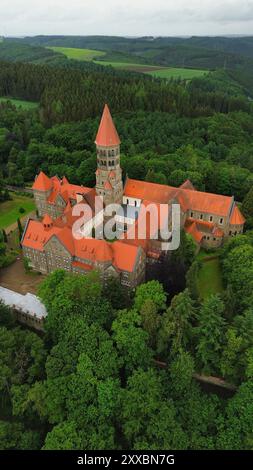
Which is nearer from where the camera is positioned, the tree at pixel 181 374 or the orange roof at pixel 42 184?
the tree at pixel 181 374

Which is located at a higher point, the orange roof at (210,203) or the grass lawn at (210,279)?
the orange roof at (210,203)

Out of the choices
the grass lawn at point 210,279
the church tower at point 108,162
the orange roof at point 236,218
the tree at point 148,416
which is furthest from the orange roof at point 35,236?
the orange roof at point 236,218

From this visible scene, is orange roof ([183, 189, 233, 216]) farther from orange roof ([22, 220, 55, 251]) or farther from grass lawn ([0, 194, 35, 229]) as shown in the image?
grass lawn ([0, 194, 35, 229])

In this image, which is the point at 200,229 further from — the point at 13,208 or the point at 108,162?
the point at 13,208

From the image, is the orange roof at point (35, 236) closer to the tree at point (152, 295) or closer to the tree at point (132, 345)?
the tree at point (152, 295)
